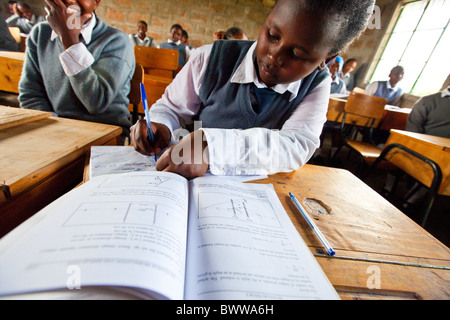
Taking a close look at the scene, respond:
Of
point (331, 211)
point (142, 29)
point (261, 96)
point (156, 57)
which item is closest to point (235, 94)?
point (261, 96)

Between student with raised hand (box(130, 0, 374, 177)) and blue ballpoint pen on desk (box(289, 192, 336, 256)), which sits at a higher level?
student with raised hand (box(130, 0, 374, 177))

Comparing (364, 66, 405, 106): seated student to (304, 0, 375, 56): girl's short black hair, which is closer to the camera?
(304, 0, 375, 56): girl's short black hair

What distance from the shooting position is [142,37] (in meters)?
4.56

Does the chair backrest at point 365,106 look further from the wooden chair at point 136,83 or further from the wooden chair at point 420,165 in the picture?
the wooden chair at point 136,83

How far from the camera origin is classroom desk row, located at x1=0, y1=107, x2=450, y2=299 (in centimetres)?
30

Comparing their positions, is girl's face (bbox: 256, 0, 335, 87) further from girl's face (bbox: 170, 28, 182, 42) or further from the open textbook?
girl's face (bbox: 170, 28, 182, 42)

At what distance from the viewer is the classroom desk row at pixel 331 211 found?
0.99 ft

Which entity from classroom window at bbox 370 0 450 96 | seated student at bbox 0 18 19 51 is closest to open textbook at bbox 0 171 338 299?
seated student at bbox 0 18 19 51

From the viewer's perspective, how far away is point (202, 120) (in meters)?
0.84

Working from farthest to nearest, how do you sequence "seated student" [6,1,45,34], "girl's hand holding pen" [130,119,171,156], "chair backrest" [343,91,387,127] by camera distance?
"seated student" [6,1,45,34], "chair backrest" [343,91,387,127], "girl's hand holding pen" [130,119,171,156]

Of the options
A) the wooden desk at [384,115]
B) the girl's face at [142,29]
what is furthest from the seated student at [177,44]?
the wooden desk at [384,115]

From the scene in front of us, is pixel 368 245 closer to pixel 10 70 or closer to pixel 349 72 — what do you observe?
pixel 10 70

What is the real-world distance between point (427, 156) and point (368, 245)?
1.34 m

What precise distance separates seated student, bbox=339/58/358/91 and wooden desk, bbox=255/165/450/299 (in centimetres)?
494
